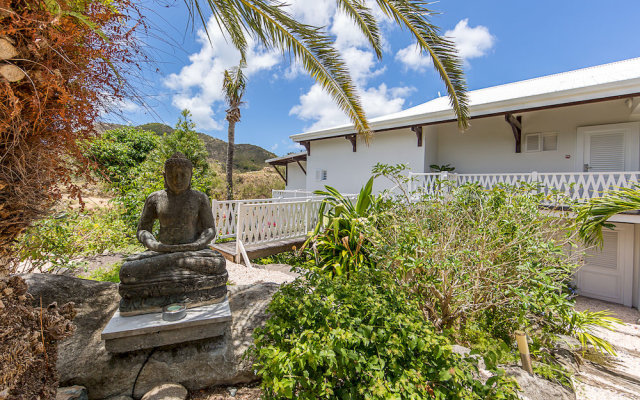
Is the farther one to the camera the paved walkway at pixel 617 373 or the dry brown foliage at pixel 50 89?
the paved walkway at pixel 617 373

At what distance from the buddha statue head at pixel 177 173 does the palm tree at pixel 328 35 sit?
134 centimetres

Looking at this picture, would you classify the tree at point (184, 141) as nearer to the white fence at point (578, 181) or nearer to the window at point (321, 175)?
the window at point (321, 175)

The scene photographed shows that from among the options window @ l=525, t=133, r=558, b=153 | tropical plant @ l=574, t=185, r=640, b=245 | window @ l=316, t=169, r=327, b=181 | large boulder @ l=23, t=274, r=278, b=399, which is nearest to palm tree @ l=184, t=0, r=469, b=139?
tropical plant @ l=574, t=185, r=640, b=245

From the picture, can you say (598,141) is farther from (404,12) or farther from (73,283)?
(73,283)

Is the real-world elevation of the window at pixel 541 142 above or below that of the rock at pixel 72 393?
above

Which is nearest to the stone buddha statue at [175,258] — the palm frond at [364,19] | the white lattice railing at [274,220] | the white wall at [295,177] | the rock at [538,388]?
the rock at [538,388]

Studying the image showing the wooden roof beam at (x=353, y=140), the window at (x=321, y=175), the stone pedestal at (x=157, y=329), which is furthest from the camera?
the window at (x=321, y=175)

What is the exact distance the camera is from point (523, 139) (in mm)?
7520

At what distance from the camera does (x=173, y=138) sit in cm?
764

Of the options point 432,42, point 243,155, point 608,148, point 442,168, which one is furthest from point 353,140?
point 243,155

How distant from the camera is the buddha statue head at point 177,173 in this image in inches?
98.6

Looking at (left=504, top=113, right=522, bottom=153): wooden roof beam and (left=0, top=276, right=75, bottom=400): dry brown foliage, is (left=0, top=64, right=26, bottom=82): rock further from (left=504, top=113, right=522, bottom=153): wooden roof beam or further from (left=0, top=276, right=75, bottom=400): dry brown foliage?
(left=504, top=113, right=522, bottom=153): wooden roof beam

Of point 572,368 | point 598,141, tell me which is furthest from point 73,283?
point 598,141

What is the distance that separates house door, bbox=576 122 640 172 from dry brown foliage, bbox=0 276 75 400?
1006cm
